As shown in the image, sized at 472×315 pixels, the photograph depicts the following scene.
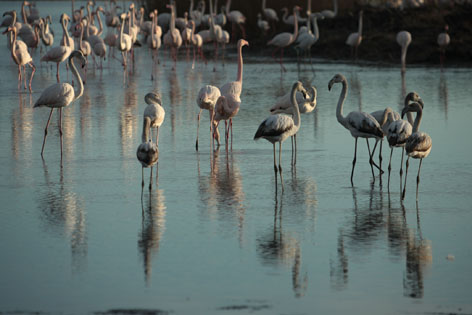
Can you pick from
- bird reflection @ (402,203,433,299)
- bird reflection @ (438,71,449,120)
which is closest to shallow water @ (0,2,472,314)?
bird reflection @ (402,203,433,299)

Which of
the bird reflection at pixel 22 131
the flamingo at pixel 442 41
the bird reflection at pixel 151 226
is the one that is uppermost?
the flamingo at pixel 442 41

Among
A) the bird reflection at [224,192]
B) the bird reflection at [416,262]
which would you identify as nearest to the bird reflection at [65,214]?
the bird reflection at [224,192]

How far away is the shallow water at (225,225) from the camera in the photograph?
5.98 metres

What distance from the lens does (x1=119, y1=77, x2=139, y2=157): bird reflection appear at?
12.0 meters

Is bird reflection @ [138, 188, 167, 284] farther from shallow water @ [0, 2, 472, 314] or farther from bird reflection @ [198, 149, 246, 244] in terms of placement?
bird reflection @ [198, 149, 246, 244]

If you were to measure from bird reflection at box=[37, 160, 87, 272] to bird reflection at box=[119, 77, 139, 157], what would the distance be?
2039 mm

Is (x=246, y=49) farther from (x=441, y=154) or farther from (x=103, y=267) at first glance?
(x=103, y=267)

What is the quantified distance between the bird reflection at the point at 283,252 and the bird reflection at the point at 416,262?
747mm

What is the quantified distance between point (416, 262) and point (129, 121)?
8107 millimetres

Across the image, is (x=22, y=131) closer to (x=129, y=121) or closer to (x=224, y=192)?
(x=129, y=121)

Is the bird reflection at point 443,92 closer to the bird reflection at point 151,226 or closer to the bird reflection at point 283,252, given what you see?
the bird reflection at point 151,226

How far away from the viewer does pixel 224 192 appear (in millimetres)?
9273

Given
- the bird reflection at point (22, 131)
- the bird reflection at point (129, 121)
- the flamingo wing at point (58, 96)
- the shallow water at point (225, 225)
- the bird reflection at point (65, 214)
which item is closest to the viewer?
the shallow water at point (225, 225)

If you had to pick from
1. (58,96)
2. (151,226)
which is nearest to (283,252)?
(151,226)
